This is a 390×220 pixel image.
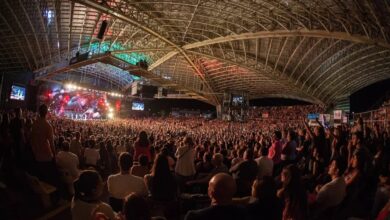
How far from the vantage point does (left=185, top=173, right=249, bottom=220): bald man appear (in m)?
2.75

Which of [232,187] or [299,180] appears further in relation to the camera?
[299,180]

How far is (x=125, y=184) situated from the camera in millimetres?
4941

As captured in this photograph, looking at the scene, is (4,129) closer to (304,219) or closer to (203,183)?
(203,183)

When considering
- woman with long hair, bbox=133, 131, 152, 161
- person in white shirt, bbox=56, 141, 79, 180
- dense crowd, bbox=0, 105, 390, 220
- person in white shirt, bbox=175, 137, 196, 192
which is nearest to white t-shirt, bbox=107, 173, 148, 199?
dense crowd, bbox=0, 105, 390, 220

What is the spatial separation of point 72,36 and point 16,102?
31.9ft

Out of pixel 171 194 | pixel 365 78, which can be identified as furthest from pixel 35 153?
pixel 365 78

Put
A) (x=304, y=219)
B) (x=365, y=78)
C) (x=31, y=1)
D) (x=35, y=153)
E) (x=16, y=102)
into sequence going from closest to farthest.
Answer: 1. (x=304, y=219)
2. (x=35, y=153)
3. (x=31, y=1)
4. (x=16, y=102)
5. (x=365, y=78)

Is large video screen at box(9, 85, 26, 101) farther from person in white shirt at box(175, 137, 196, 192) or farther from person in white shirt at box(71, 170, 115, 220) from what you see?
person in white shirt at box(71, 170, 115, 220)

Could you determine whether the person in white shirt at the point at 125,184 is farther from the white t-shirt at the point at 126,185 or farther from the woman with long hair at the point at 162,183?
the woman with long hair at the point at 162,183

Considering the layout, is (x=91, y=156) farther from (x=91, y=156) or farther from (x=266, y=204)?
(x=266, y=204)

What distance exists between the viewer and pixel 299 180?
4082mm

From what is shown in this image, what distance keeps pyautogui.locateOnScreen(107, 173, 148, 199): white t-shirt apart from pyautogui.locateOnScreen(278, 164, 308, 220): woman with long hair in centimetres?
203

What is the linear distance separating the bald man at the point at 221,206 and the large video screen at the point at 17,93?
37.3 meters

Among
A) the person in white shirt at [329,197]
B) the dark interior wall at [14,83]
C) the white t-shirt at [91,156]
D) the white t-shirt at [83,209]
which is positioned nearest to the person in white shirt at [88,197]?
the white t-shirt at [83,209]
